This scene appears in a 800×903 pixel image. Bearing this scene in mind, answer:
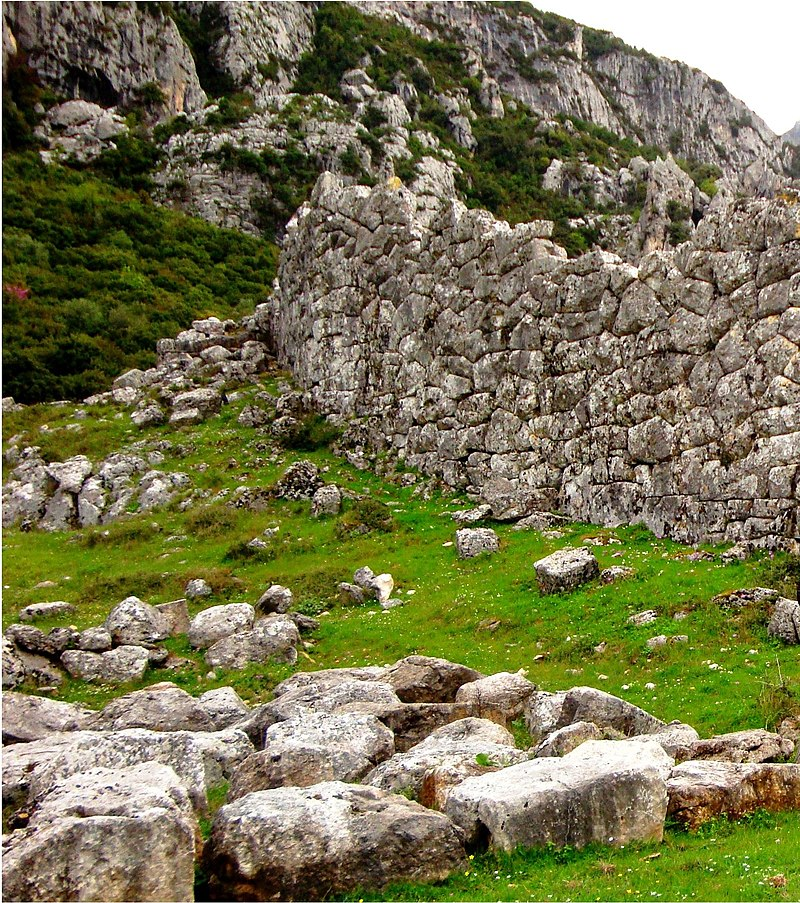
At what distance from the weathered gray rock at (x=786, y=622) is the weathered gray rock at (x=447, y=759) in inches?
321

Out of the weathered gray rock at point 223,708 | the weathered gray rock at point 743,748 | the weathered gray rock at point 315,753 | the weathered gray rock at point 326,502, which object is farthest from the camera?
the weathered gray rock at point 326,502

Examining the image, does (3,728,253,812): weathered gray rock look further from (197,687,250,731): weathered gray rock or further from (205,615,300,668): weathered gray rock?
(205,615,300,668): weathered gray rock

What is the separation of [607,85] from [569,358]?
5844 inches

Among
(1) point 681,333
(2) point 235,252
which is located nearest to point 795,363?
(1) point 681,333

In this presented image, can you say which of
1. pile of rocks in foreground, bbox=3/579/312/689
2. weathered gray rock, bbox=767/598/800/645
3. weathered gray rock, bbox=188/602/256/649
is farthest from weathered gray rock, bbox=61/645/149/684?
weathered gray rock, bbox=767/598/800/645

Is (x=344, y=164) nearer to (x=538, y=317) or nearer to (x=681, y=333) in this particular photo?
(x=538, y=317)

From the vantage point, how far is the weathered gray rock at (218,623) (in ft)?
74.5

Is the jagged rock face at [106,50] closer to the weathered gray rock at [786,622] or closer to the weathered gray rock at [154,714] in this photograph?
the weathered gray rock at [154,714]

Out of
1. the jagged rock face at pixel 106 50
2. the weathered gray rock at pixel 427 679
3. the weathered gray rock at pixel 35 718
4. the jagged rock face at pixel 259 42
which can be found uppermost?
the jagged rock face at pixel 259 42

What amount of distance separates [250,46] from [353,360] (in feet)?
292

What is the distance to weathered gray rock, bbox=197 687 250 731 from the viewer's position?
1603 centimetres

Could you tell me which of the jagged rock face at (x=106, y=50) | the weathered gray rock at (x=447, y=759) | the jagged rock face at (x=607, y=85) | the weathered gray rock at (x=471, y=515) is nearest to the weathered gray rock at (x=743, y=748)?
the weathered gray rock at (x=447, y=759)

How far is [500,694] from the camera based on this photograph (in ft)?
50.2

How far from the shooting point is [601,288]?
3200 centimetres
